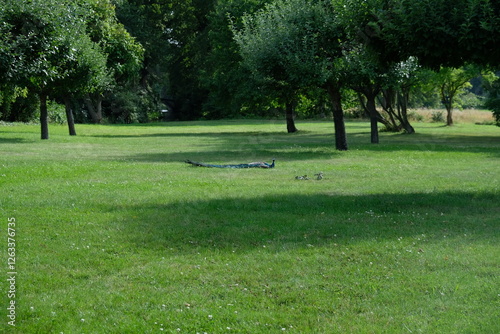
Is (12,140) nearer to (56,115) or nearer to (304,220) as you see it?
(56,115)

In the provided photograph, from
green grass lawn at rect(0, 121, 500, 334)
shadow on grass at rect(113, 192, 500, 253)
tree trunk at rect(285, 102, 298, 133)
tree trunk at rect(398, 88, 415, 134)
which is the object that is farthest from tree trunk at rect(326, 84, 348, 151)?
tree trunk at rect(398, 88, 415, 134)

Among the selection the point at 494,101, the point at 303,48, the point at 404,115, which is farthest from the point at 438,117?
the point at 303,48

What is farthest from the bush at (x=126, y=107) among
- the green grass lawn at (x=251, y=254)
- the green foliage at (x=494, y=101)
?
the green grass lawn at (x=251, y=254)

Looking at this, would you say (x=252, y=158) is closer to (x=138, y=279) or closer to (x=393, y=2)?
(x=393, y=2)

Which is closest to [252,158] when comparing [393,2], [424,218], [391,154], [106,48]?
[391,154]

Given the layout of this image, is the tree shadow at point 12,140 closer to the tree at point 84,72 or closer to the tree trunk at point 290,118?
the tree at point 84,72

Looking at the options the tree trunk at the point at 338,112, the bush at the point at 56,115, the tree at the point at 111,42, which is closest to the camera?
the tree trunk at the point at 338,112

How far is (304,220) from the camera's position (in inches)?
381

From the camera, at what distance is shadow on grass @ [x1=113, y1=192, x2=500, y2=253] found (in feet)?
27.6

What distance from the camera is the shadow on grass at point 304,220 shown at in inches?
331

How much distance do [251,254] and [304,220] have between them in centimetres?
222

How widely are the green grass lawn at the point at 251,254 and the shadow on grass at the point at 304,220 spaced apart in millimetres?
32

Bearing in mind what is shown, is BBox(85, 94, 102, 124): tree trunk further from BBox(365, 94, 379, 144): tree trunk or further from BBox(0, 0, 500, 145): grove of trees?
BBox(365, 94, 379, 144): tree trunk

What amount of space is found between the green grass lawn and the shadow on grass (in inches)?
1.3
